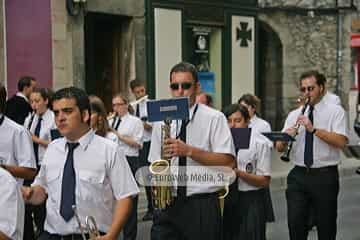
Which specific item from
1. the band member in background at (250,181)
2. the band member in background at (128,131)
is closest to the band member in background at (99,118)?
the band member in background at (250,181)

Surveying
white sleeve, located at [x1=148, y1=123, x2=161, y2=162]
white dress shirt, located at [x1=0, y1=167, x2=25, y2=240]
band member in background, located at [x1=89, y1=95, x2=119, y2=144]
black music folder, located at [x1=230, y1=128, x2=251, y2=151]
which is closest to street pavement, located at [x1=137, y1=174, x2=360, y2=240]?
band member in background, located at [x1=89, y1=95, x2=119, y2=144]

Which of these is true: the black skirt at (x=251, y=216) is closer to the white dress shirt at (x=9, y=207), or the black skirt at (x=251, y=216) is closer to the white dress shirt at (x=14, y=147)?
the white dress shirt at (x=14, y=147)

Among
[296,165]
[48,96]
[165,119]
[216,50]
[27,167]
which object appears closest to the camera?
[165,119]

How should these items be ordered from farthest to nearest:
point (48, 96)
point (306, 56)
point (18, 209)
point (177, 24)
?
point (306, 56), point (177, 24), point (48, 96), point (18, 209)

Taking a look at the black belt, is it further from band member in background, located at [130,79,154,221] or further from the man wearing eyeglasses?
band member in background, located at [130,79,154,221]

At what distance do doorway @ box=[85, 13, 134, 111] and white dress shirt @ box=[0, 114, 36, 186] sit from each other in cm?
955

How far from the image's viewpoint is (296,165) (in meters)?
7.04

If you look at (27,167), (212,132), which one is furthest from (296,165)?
(27,167)

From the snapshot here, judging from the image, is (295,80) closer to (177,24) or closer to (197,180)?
(177,24)

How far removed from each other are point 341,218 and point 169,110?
6.13 metres

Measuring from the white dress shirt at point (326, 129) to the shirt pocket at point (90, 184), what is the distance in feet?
10.5

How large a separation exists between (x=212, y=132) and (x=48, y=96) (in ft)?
11.8

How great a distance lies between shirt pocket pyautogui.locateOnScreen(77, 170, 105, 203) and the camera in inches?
165

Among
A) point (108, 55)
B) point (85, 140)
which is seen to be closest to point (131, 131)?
point (85, 140)
